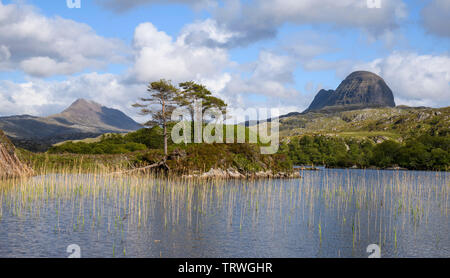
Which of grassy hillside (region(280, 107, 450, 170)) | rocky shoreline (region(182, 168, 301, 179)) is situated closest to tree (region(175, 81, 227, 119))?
rocky shoreline (region(182, 168, 301, 179))

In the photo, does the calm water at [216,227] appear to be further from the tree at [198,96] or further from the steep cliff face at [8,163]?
the tree at [198,96]

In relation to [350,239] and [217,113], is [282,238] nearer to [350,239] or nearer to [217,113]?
[350,239]

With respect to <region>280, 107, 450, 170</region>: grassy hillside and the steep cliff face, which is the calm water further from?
<region>280, 107, 450, 170</region>: grassy hillside

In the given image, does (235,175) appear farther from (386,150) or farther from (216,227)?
(386,150)

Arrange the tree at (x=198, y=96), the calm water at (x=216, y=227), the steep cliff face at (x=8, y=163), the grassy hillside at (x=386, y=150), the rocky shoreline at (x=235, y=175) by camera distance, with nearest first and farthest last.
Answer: the calm water at (x=216, y=227), the steep cliff face at (x=8, y=163), the rocky shoreline at (x=235, y=175), the tree at (x=198, y=96), the grassy hillside at (x=386, y=150)

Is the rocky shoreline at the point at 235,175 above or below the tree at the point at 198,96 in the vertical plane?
below

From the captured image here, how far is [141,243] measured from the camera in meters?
15.7

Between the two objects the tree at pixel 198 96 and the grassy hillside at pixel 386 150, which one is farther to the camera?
the grassy hillside at pixel 386 150

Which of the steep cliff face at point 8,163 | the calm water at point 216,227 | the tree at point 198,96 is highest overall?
the tree at point 198,96

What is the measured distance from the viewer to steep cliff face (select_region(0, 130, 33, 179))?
3753 cm

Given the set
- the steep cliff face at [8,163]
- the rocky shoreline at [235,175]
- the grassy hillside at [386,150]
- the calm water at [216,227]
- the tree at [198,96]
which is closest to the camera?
the calm water at [216,227]

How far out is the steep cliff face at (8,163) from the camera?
123 feet

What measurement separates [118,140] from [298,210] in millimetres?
90913

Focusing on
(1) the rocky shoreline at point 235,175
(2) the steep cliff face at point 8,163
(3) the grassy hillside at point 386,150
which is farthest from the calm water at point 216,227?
(3) the grassy hillside at point 386,150
